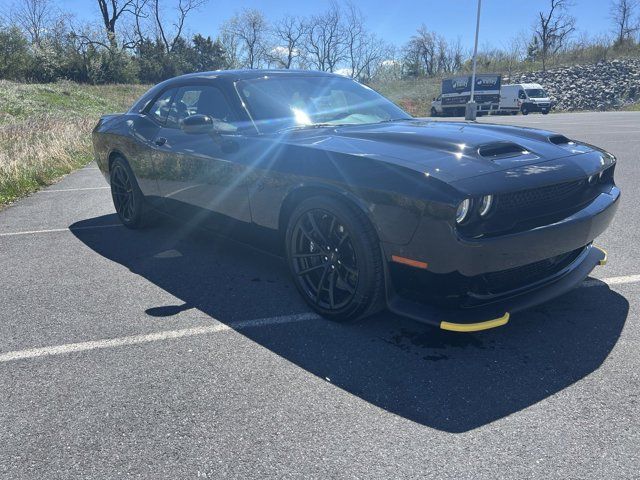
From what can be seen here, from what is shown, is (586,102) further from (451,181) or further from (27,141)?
(451,181)

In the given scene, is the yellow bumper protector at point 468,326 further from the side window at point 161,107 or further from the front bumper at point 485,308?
the side window at point 161,107

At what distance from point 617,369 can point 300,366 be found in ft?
5.08

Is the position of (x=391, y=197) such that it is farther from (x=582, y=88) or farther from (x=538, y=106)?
(x=582, y=88)

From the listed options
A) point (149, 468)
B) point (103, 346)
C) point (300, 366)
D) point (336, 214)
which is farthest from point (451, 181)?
point (103, 346)

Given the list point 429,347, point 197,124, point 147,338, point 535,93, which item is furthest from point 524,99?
point 147,338

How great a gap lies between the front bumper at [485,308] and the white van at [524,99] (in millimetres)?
33272

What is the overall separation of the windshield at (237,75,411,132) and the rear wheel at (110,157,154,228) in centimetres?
185

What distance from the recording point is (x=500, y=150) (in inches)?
113

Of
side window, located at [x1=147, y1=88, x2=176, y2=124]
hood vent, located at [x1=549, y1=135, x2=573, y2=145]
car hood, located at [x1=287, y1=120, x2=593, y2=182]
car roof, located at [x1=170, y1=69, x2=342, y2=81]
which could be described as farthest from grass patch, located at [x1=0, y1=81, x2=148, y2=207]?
hood vent, located at [x1=549, y1=135, x2=573, y2=145]

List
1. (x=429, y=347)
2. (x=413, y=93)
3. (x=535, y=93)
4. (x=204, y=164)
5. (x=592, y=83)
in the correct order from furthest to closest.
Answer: (x=413, y=93) < (x=592, y=83) < (x=535, y=93) < (x=204, y=164) < (x=429, y=347)

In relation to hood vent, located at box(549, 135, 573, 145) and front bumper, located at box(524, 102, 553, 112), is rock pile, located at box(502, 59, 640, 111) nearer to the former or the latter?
front bumper, located at box(524, 102, 553, 112)

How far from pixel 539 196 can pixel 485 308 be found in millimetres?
633

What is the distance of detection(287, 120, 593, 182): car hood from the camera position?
103 inches

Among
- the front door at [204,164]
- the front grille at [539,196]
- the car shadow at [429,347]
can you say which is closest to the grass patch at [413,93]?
the front door at [204,164]
